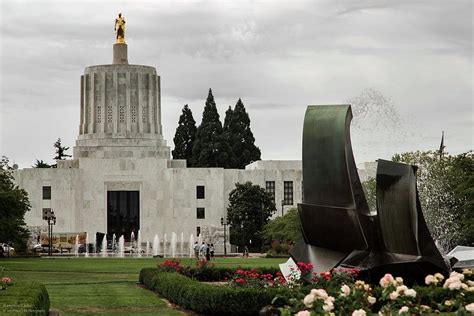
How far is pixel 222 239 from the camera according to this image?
83750 mm

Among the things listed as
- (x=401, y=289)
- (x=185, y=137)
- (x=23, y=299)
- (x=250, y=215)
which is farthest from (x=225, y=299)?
(x=185, y=137)

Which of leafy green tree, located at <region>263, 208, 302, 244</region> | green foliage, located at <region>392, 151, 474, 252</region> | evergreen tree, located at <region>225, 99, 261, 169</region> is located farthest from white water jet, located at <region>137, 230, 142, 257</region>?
green foliage, located at <region>392, 151, 474, 252</region>

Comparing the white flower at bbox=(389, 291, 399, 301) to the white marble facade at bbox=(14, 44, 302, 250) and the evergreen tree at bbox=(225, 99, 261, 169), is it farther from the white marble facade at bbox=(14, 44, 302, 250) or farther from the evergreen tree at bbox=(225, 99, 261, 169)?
the evergreen tree at bbox=(225, 99, 261, 169)

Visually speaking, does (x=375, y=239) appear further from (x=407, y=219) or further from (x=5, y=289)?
(x=5, y=289)

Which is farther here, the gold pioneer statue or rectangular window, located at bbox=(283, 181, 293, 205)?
rectangular window, located at bbox=(283, 181, 293, 205)

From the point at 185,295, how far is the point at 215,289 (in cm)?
149

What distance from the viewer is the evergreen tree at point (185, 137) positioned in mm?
104125

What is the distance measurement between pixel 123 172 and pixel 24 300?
69.9 metres

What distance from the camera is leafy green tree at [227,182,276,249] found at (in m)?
82.3

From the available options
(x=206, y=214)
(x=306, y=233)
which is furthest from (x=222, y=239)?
(x=306, y=233)

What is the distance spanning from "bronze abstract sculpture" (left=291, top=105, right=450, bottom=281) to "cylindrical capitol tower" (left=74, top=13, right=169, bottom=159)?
63.8 metres

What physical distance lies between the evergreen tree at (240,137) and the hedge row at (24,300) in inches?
3053

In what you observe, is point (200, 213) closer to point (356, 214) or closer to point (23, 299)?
point (356, 214)

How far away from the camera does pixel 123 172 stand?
87250mm
